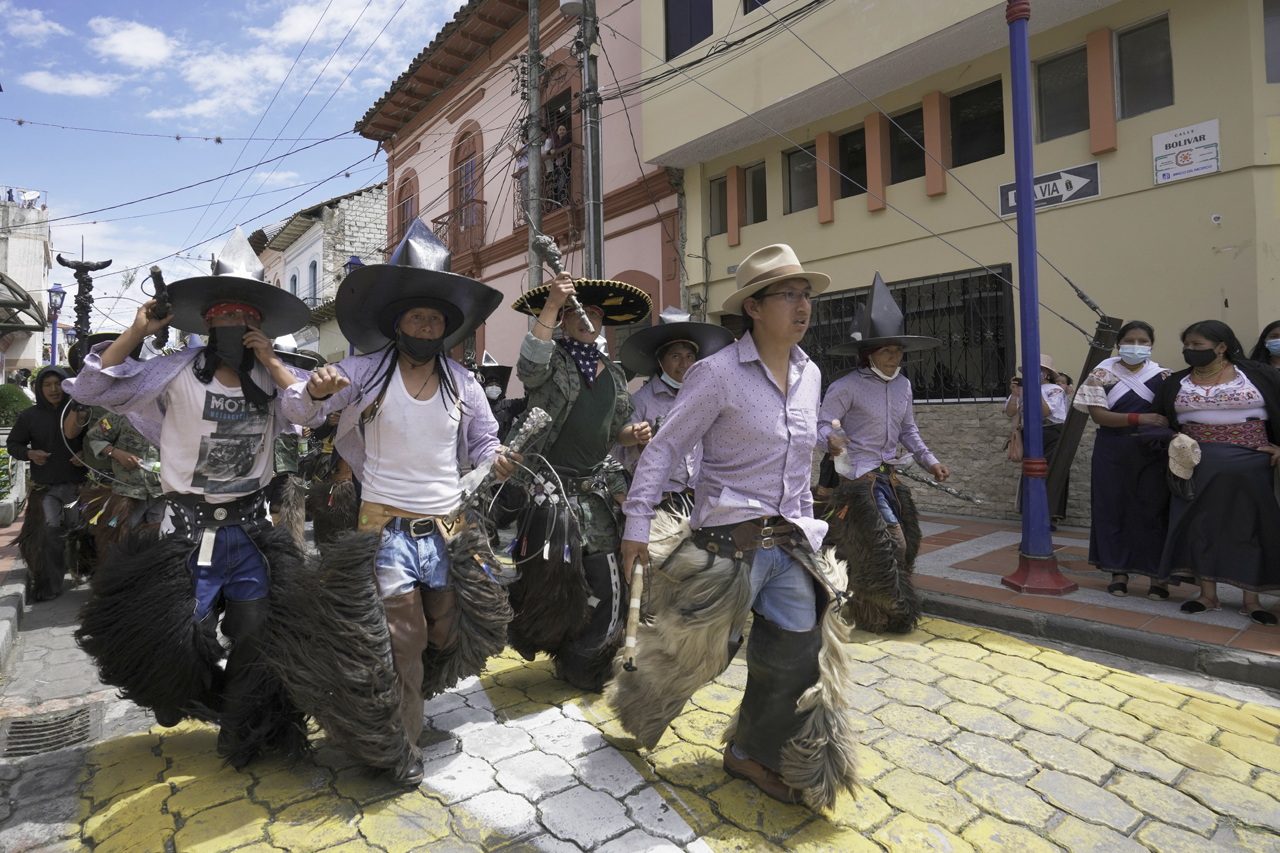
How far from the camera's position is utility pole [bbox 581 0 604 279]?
9.37 m

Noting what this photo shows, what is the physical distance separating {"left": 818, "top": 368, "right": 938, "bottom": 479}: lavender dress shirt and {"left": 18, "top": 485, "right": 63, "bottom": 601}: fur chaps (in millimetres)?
6518

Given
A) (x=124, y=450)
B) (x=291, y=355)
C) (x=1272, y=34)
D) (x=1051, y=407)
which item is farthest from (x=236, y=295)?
(x=1272, y=34)

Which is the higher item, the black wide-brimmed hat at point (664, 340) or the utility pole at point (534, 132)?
the utility pole at point (534, 132)

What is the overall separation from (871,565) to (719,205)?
342 inches

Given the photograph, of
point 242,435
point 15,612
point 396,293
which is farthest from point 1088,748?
point 15,612

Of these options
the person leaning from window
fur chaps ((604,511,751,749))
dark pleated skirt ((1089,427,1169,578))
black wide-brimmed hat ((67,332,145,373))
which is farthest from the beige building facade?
black wide-brimmed hat ((67,332,145,373))

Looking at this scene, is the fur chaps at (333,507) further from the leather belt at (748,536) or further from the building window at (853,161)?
the building window at (853,161)

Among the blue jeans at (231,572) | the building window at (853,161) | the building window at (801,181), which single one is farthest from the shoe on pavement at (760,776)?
the building window at (801,181)

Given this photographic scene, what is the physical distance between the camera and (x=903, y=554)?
4941mm

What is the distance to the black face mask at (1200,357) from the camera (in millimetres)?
4980

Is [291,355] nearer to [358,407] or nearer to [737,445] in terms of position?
[358,407]

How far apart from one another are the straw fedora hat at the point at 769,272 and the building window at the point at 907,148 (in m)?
7.51

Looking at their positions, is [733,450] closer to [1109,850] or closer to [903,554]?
[1109,850]

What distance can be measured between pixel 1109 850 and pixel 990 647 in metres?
2.22
